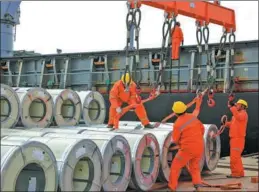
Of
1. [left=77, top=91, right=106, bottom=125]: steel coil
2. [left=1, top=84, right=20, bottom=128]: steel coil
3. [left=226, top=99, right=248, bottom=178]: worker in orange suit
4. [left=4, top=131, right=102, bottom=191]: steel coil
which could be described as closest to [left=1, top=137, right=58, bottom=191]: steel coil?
[left=4, top=131, right=102, bottom=191]: steel coil

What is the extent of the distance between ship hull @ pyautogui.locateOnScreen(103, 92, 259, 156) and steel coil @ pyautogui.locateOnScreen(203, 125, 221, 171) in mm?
3124

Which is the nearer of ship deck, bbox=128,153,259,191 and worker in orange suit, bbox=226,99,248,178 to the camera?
ship deck, bbox=128,153,259,191

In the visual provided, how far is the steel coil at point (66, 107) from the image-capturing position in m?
7.80

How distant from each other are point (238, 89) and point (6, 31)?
1144cm

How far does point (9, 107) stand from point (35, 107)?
72cm

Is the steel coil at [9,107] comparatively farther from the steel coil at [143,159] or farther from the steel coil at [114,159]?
the steel coil at [114,159]

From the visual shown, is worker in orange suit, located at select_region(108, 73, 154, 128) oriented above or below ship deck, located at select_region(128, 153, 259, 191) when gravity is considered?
above

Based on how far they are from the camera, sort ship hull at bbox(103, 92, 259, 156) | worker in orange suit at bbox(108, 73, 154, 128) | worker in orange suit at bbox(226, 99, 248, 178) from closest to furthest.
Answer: worker in orange suit at bbox(226, 99, 248, 178) < worker in orange suit at bbox(108, 73, 154, 128) < ship hull at bbox(103, 92, 259, 156)

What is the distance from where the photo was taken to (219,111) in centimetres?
1139

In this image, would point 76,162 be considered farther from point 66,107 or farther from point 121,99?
point 66,107

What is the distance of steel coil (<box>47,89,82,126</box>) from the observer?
780cm

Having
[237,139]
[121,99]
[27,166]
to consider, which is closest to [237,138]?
[237,139]

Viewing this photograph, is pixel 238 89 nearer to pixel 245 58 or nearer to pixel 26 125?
pixel 245 58

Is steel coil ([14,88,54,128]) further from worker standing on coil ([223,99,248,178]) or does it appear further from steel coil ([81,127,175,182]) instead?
worker standing on coil ([223,99,248,178])
